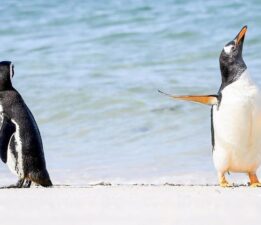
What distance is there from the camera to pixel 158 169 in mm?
7242

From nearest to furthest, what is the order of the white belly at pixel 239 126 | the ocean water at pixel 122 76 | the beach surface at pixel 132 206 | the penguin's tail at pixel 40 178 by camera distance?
the beach surface at pixel 132 206 < the white belly at pixel 239 126 < the penguin's tail at pixel 40 178 < the ocean water at pixel 122 76

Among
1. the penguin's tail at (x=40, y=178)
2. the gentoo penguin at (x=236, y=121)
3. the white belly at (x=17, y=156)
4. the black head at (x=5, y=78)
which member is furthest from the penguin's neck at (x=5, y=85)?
the gentoo penguin at (x=236, y=121)

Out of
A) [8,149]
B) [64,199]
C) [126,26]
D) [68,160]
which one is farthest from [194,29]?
[64,199]

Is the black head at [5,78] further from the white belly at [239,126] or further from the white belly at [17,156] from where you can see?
the white belly at [239,126]

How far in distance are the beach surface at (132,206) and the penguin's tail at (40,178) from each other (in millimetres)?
647

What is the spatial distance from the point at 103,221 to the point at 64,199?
1.55ft

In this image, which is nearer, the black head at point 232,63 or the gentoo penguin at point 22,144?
the black head at point 232,63

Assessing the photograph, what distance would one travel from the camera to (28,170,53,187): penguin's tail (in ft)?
19.0

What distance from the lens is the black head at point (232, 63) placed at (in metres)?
5.44

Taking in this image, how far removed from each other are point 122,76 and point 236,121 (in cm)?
588

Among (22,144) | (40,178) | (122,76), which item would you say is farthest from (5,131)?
(122,76)

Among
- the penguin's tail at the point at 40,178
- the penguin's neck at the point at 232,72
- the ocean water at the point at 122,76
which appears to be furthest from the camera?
the ocean water at the point at 122,76

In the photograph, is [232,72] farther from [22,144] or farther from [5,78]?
[5,78]

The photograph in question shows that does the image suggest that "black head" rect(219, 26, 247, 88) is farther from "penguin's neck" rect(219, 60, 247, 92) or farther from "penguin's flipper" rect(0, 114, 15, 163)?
"penguin's flipper" rect(0, 114, 15, 163)
